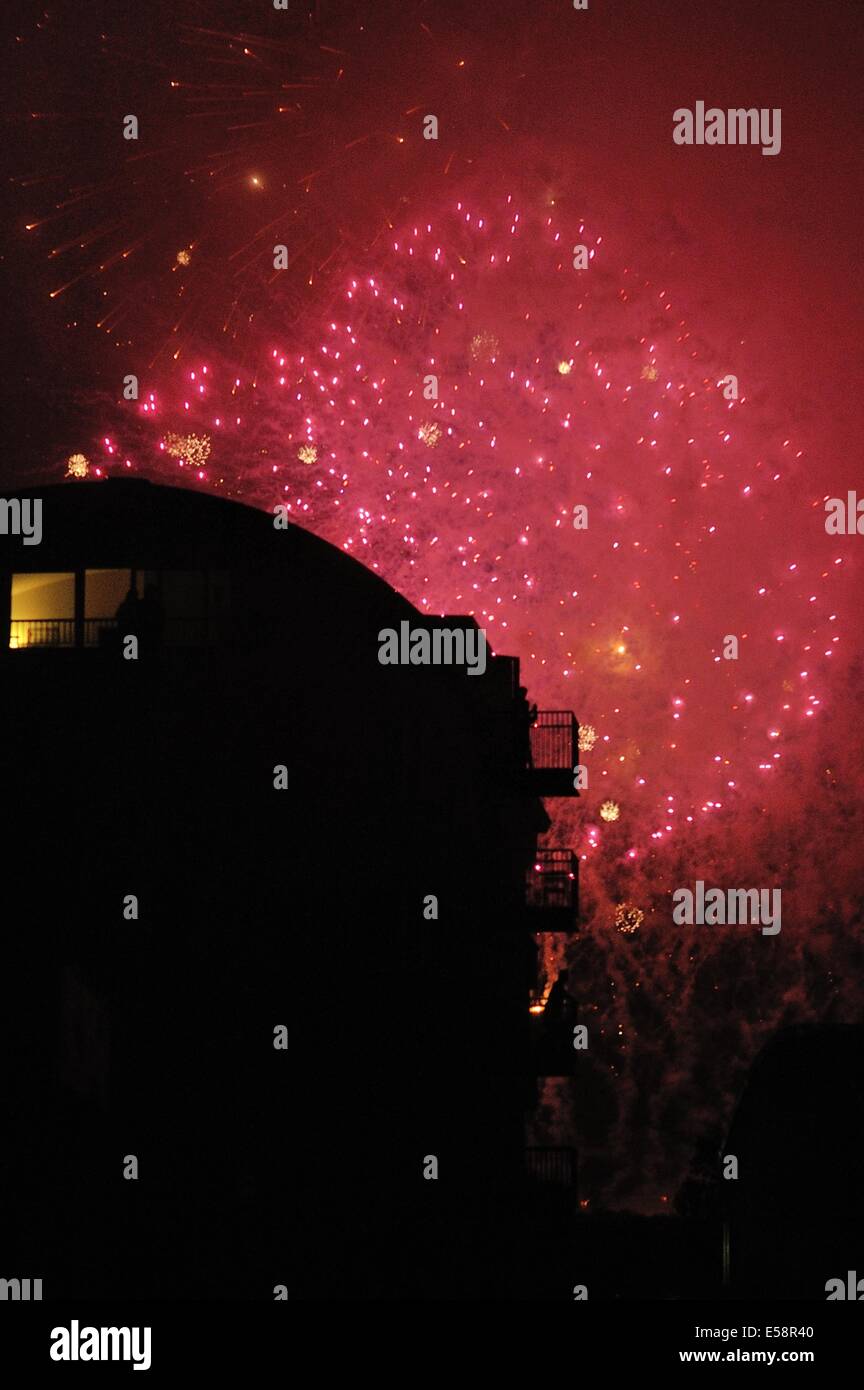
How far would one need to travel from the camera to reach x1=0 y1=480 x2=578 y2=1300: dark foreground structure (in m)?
21.0

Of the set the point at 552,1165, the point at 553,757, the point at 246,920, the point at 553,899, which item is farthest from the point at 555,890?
the point at 246,920

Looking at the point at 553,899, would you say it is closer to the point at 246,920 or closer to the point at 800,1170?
the point at 800,1170

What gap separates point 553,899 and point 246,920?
623 centimetres

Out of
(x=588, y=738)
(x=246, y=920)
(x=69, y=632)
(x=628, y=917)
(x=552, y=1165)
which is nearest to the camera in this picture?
(x=246, y=920)

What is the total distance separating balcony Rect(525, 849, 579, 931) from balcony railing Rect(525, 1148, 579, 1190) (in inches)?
133

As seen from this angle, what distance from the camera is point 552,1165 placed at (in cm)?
2489

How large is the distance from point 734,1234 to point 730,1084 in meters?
10.6

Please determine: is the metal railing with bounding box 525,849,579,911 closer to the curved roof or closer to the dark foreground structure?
the dark foreground structure

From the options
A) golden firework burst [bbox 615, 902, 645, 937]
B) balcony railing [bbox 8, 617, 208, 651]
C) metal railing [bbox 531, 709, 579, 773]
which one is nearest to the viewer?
balcony railing [bbox 8, 617, 208, 651]

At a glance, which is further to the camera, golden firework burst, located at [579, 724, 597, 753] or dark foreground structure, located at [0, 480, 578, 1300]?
golden firework burst, located at [579, 724, 597, 753]

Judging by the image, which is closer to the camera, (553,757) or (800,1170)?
(800,1170)

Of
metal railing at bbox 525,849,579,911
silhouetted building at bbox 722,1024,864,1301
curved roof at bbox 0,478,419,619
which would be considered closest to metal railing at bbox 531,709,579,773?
metal railing at bbox 525,849,579,911
